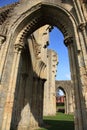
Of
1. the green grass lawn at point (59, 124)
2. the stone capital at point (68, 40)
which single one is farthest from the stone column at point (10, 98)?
the green grass lawn at point (59, 124)

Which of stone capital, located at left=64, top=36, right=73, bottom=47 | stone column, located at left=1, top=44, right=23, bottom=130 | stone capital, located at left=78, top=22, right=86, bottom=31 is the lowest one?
stone column, located at left=1, top=44, right=23, bottom=130

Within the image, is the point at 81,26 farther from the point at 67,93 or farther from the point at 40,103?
the point at 67,93

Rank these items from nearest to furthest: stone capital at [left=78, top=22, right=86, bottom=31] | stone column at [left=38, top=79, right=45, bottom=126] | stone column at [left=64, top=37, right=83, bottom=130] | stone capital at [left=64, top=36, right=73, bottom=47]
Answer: stone column at [left=64, top=37, right=83, bottom=130]
stone capital at [left=78, top=22, right=86, bottom=31]
stone capital at [left=64, top=36, right=73, bottom=47]
stone column at [left=38, top=79, right=45, bottom=126]

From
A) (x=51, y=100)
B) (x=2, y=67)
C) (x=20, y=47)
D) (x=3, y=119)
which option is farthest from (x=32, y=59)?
(x=51, y=100)

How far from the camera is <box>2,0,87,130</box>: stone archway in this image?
4.99 metres

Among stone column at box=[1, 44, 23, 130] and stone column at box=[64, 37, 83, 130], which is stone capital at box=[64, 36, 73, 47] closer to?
stone column at box=[64, 37, 83, 130]

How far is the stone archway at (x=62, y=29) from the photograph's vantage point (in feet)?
16.4

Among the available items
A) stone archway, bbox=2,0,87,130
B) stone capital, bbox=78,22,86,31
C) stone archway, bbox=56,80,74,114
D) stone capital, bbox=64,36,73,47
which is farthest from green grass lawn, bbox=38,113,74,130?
stone archway, bbox=56,80,74,114

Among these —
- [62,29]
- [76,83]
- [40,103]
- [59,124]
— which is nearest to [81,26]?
[62,29]

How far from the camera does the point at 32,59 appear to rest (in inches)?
396

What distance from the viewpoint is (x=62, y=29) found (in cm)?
672

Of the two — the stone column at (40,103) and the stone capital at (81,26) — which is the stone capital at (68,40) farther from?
the stone column at (40,103)

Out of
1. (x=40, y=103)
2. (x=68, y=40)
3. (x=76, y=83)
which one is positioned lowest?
(x=40, y=103)

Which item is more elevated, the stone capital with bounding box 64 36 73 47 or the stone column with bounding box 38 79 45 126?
the stone capital with bounding box 64 36 73 47
